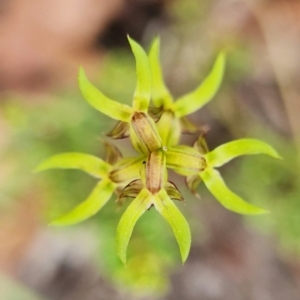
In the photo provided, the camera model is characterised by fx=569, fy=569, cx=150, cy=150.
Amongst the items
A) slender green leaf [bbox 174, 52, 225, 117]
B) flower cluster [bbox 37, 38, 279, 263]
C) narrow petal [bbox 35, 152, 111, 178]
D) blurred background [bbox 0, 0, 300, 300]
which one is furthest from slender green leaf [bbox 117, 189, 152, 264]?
blurred background [bbox 0, 0, 300, 300]

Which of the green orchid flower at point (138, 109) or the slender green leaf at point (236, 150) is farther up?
the green orchid flower at point (138, 109)

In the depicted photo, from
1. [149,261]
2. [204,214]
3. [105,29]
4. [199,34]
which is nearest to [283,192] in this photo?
[204,214]

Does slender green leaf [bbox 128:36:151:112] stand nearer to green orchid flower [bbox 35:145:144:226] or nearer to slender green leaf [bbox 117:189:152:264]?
green orchid flower [bbox 35:145:144:226]

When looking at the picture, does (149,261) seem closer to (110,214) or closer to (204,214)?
(110,214)

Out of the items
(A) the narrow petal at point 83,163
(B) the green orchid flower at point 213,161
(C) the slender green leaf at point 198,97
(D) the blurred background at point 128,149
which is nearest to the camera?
(B) the green orchid flower at point 213,161

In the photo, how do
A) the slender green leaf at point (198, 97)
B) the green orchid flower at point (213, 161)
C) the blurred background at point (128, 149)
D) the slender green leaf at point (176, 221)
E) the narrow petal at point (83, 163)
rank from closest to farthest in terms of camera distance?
the slender green leaf at point (176, 221) → the green orchid flower at point (213, 161) → the narrow petal at point (83, 163) → the slender green leaf at point (198, 97) → the blurred background at point (128, 149)

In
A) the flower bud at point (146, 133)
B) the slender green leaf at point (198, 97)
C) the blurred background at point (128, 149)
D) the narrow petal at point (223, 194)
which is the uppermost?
the flower bud at point (146, 133)

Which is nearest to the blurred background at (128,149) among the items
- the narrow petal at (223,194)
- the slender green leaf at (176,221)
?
the narrow petal at (223,194)

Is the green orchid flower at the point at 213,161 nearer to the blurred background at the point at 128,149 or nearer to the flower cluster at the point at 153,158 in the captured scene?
the flower cluster at the point at 153,158
